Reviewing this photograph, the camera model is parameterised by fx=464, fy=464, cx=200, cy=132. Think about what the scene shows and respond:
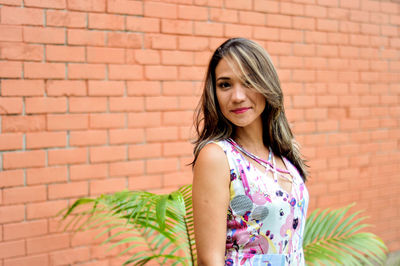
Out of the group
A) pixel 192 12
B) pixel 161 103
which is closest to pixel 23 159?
pixel 161 103

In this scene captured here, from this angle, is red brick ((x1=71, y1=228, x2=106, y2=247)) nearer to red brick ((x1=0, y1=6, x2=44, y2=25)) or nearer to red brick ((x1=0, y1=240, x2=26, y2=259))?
red brick ((x1=0, y1=240, x2=26, y2=259))

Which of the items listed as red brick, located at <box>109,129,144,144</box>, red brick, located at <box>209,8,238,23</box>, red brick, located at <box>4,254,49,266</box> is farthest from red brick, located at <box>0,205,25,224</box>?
red brick, located at <box>209,8,238,23</box>

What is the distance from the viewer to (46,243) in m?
2.88

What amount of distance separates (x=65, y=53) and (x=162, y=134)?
0.86 meters

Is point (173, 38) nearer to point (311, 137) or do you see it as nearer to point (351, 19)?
point (311, 137)

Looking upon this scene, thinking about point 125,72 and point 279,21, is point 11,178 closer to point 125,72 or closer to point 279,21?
point 125,72

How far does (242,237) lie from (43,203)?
1.70 meters

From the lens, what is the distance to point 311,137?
13.4ft

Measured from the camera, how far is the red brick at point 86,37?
2.92 m

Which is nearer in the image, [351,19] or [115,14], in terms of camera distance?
[115,14]

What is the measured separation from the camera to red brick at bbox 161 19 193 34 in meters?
3.26

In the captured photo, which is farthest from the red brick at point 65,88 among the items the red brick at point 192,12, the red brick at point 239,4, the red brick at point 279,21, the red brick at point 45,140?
the red brick at point 279,21

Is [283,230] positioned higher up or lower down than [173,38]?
lower down

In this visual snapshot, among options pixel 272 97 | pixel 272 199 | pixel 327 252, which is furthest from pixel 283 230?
pixel 327 252
